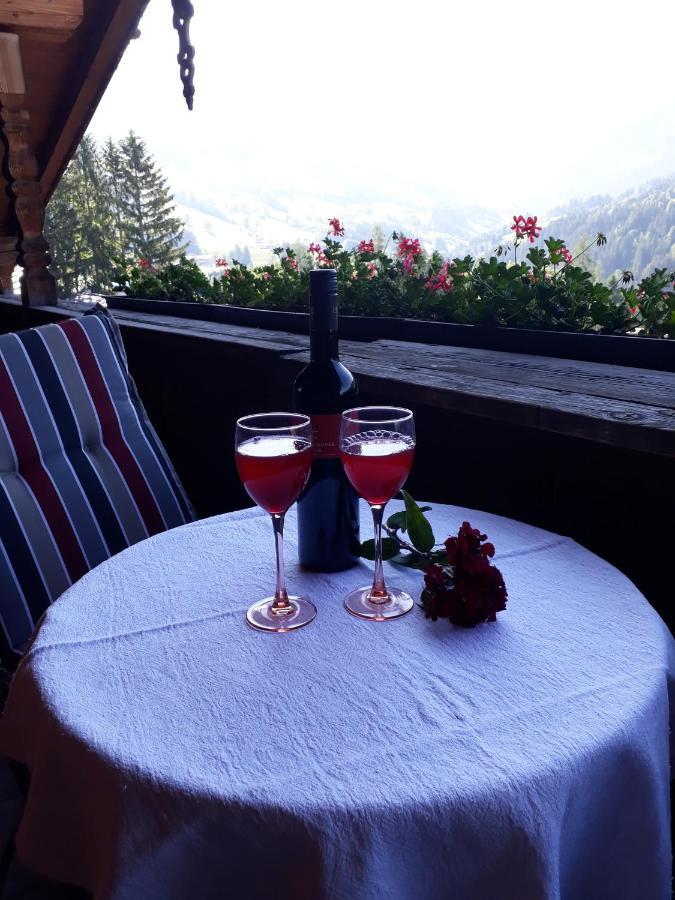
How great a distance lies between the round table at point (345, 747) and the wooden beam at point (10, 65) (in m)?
4.08

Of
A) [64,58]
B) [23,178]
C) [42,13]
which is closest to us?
[42,13]

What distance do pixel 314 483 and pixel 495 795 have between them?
46 cm

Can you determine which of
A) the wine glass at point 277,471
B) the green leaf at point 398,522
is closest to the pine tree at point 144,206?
the green leaf at point 398,522

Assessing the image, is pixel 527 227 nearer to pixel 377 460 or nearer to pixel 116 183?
pixel 377 460

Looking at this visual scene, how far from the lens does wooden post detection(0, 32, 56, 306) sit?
4055mm

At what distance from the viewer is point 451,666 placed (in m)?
0.80

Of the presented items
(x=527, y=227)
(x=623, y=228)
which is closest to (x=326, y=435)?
(x=527, y=227)

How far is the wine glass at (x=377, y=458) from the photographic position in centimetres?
85

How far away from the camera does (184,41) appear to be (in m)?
2.71

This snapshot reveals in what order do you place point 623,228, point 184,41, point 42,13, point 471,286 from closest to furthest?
point 471,286 → point 623,228 → point 184,41 → point 42,13

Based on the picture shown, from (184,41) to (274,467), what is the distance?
97.7 inches

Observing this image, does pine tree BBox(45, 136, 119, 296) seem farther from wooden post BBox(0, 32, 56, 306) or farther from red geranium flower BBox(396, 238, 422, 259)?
red geranium flower BBox(396, 238, 422, 259)

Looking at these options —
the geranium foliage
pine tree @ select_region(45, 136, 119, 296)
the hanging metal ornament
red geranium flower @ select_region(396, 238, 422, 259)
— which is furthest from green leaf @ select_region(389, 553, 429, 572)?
pine tree @ select_region(45, 136, 119, 296)

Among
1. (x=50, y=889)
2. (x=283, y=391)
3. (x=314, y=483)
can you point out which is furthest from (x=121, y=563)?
(x=283, y=391)
